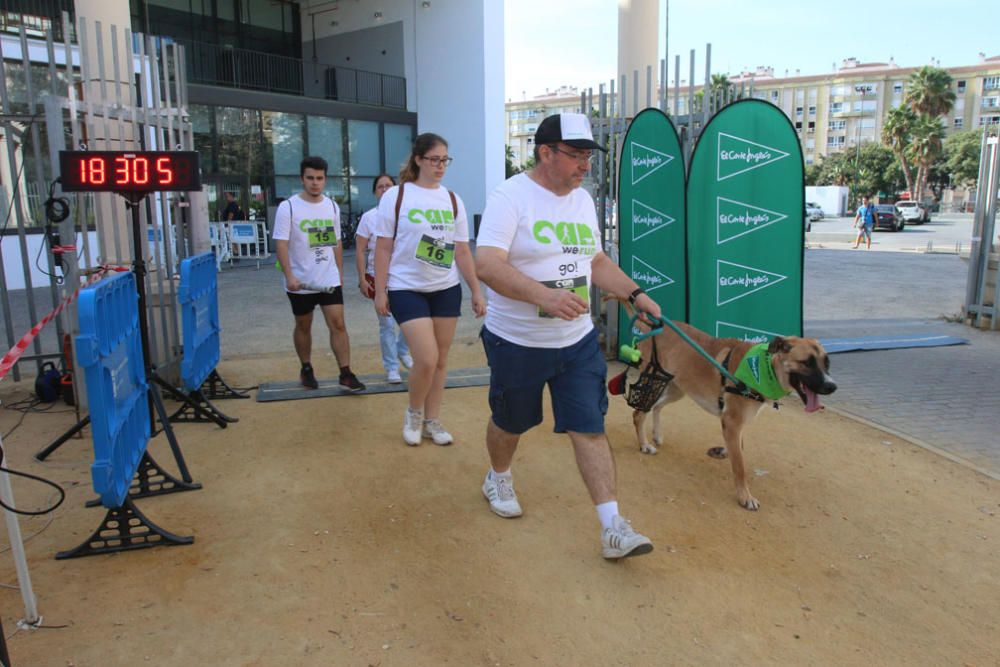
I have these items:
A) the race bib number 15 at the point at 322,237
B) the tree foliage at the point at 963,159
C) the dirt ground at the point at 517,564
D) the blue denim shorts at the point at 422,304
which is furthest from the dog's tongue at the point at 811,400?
the tree foliage at the point at 963,159

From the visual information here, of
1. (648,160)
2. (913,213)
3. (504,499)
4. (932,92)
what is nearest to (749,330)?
(648,160)

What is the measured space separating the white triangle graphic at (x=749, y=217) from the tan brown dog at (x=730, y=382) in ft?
5.30

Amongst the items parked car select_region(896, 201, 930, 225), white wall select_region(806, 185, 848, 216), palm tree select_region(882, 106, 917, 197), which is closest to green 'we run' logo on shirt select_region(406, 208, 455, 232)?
parked car select_region(896, 201, 930, 225)

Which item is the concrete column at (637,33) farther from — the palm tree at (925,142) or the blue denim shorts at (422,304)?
the palm tree at (925,142)

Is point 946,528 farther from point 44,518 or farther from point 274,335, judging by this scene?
point 274,335

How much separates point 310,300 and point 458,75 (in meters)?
19.4

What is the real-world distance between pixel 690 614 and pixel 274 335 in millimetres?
7069

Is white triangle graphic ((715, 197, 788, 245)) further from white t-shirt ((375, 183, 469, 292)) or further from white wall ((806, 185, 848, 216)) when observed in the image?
white wall ((806, 185, 848, 216))

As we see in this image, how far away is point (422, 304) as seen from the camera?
4.71 metres

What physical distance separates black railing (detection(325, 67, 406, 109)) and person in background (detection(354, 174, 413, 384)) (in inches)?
726

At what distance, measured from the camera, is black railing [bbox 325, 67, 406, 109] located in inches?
928

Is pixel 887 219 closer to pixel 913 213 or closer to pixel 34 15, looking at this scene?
pixel 913 213

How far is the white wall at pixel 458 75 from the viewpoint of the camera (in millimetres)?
23312

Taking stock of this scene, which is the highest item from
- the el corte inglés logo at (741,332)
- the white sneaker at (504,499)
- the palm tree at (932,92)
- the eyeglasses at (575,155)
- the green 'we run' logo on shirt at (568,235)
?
the palm tree at (932,92)
